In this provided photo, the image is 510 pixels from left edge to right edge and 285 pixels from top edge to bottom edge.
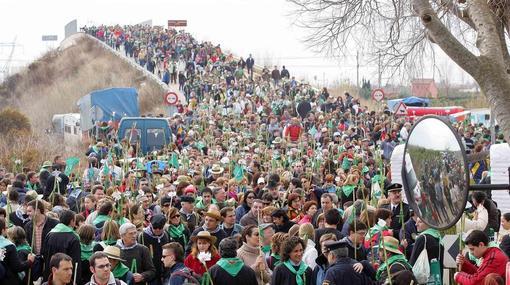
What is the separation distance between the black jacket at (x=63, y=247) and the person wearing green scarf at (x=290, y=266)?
209 centimetres

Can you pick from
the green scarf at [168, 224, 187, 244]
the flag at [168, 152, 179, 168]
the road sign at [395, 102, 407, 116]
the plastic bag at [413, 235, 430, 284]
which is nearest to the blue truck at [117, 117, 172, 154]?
the road sign at [395, 102, 407, 116]

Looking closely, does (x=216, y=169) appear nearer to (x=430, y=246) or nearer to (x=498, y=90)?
(x=430, y=246)

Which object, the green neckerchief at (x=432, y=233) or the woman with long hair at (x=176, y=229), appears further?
the woman with long hair at (x=176, y=229)

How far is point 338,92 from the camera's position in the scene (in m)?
66.4

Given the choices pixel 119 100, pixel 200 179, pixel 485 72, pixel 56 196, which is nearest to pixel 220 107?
pixel 119 100

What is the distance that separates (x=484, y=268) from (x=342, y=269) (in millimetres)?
1244

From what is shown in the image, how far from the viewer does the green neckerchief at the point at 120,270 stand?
955cm

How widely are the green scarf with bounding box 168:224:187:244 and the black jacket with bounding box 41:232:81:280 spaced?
176cm

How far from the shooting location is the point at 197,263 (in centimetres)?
1002

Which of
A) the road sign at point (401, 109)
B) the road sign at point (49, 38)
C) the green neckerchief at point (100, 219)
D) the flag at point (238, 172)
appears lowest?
the flag at point (238, 172)

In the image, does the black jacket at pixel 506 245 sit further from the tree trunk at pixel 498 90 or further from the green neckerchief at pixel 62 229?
the green neckerchief at pixel 62 229

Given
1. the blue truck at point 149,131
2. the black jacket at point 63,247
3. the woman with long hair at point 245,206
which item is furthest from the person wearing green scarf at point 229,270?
the blue truck at point 149,131

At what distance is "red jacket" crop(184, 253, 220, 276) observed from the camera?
32.6ft

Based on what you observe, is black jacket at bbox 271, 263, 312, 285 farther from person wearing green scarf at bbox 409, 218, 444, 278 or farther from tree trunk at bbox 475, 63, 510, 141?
tree trunk at bbox 475, 63, 510, 141
